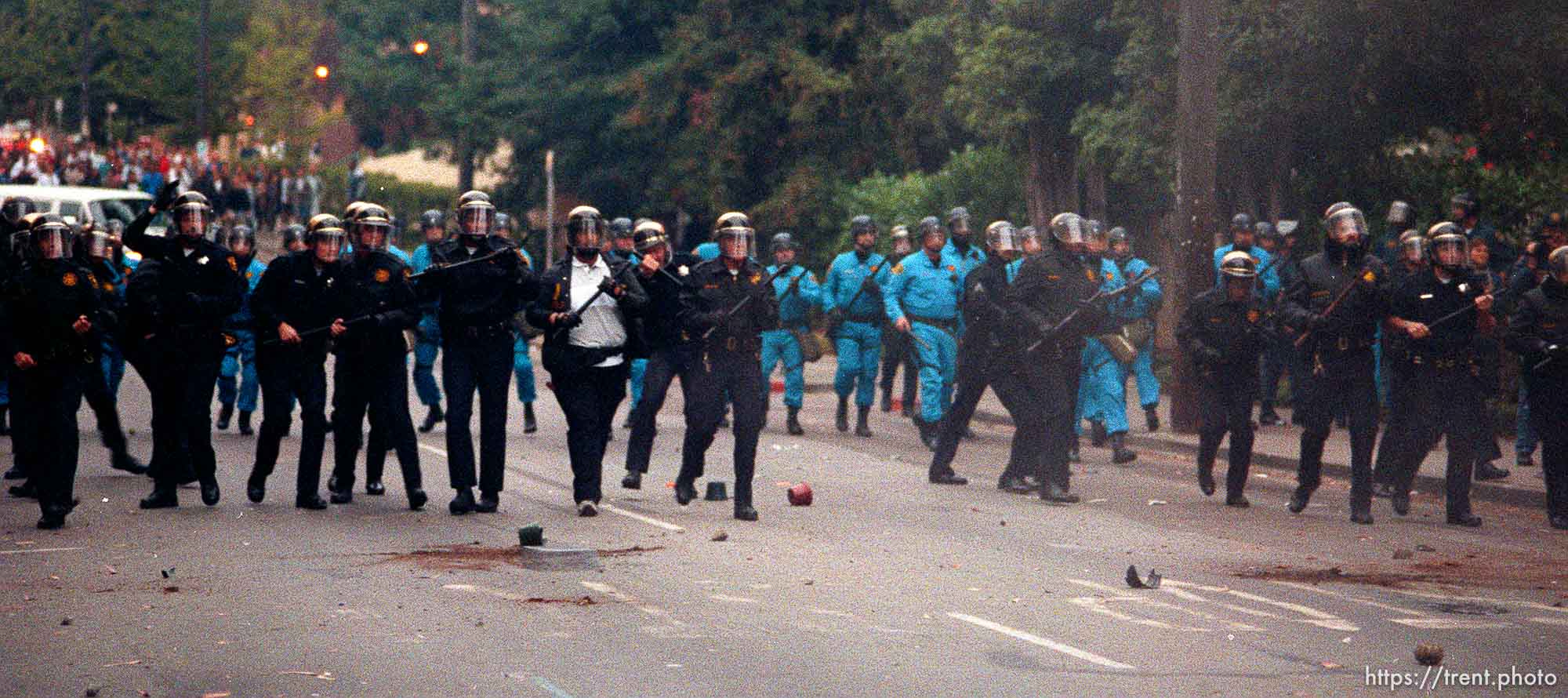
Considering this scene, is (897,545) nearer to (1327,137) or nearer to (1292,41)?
(1292,41)

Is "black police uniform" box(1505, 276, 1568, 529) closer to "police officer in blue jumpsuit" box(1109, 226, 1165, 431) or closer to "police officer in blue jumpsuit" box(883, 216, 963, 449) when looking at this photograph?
"police officer in blue jumpsuit" box(1109, 226, 1165, 431)

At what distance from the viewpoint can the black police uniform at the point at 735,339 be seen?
1265cm

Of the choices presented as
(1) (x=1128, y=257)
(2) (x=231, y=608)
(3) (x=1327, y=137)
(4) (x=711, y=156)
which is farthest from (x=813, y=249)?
(2) (x=231, y=608)

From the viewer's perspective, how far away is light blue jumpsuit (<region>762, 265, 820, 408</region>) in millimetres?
18984

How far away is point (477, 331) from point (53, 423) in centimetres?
236

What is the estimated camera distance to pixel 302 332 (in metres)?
12.8

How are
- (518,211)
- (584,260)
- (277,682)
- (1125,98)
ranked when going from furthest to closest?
(518,211)
(1125,98)
(584,260)
(277,682)

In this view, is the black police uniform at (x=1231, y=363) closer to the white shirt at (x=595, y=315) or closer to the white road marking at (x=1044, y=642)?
the white shirt at (x=595, y=315)

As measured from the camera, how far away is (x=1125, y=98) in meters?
24.3

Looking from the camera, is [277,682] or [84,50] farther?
[84,50]

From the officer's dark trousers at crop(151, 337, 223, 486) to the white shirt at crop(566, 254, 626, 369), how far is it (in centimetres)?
212

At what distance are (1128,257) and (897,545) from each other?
7857 mm

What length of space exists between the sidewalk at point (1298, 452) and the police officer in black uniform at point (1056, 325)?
295cm

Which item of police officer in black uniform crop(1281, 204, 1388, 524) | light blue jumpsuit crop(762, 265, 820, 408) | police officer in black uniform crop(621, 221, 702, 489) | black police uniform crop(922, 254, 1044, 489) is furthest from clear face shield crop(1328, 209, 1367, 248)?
light blue jumpsuit crop(762, 265, 820, 408)
